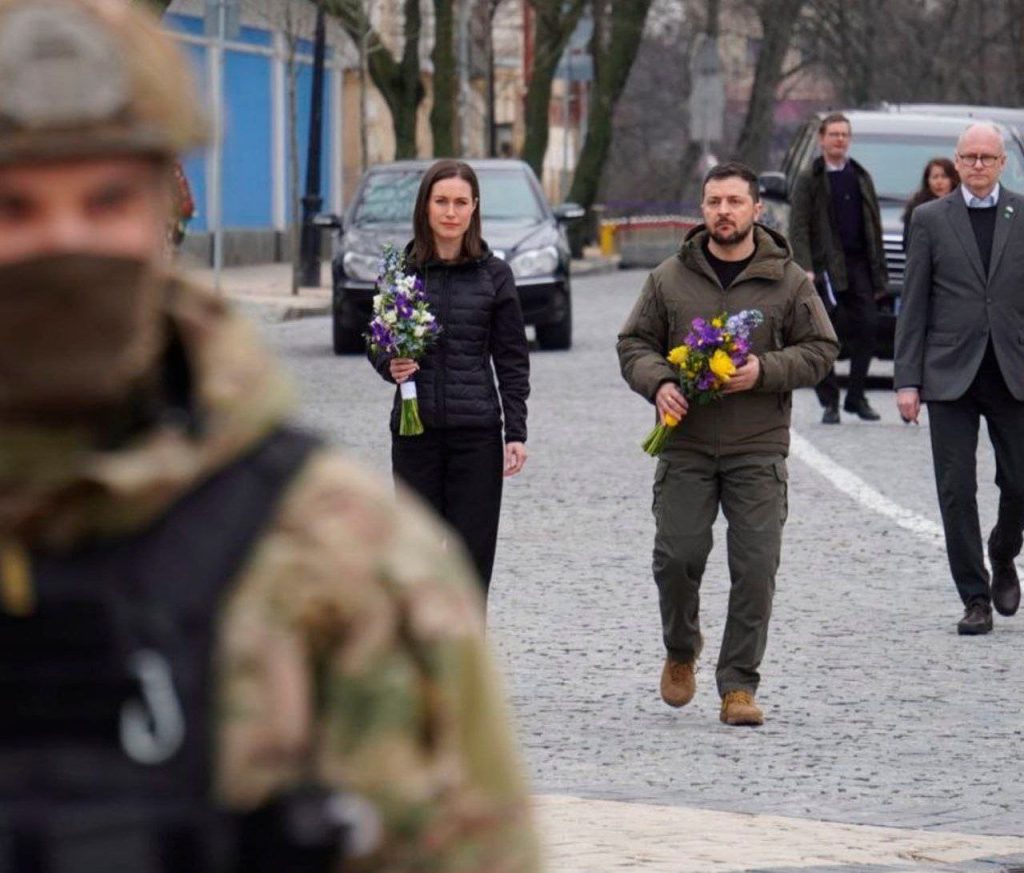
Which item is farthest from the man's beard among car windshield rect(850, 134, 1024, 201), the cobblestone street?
car windshield rect(850, 134, 1024, 201)

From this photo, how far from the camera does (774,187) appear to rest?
2128 centimetres

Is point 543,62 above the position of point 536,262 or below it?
above

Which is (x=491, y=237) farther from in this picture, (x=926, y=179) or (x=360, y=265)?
(x=926, y=179)

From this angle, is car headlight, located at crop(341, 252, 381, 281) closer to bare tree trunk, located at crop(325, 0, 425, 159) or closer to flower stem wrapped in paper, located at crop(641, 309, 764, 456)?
flower stem wrapped in paper, located at crop(641, 309, 764, 456)

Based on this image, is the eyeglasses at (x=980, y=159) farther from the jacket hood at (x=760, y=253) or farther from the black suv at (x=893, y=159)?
the black suv at (x=893, y=159)

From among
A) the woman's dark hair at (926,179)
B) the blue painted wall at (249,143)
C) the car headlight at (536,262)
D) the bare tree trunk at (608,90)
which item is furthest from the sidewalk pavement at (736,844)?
the bare tree trunk at (608,90)

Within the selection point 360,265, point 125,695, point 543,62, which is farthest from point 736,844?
point 543,62

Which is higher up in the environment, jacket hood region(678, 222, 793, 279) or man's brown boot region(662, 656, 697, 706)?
jacket hood region(678, 222, 793, 279)

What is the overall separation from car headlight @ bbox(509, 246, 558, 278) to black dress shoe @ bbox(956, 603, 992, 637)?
1451cm

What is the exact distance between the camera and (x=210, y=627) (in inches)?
74.2

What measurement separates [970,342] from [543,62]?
39047 mm

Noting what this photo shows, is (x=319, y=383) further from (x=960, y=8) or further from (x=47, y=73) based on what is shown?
(x=960, y=8)

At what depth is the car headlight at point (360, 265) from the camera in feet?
78.2

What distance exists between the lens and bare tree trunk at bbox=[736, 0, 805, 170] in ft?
197
